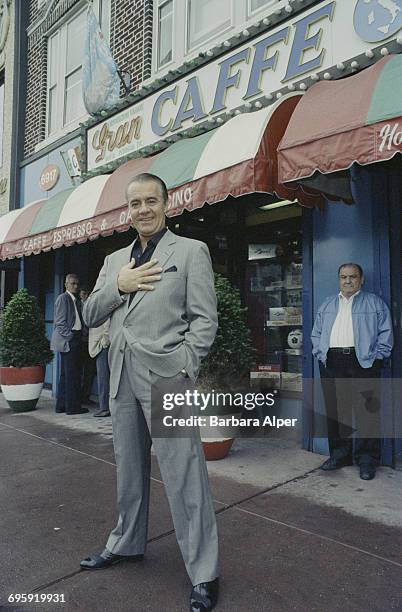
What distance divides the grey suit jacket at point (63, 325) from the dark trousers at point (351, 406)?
389 centimetres

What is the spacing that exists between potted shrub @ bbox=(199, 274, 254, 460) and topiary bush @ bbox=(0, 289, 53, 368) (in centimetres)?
355

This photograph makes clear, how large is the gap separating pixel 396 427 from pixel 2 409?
578 centimetres

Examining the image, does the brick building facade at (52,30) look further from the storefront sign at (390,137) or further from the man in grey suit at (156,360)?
the man in grey suit at (156,360)

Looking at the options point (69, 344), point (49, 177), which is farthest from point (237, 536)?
point (49, 177)

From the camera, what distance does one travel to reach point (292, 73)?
498 cm

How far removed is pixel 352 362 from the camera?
4293 mm

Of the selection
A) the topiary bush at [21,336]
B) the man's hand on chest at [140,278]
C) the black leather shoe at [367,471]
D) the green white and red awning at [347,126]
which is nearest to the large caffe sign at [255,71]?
the green white and red awning at [347,126]

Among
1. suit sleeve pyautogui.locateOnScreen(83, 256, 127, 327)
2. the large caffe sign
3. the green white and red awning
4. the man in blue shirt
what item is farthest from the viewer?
the large caffe sign

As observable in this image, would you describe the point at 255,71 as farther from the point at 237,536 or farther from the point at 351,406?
the point at 237,536

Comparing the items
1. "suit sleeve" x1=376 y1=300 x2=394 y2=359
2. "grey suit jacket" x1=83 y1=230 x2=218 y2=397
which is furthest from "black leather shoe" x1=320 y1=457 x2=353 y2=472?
"grey suit jacket" x1=83 y1=230 x2=218 y2=397

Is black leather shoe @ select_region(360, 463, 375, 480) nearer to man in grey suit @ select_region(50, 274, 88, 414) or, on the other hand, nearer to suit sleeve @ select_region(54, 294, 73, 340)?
man in grey suit @ select_region(50, 274, 88, 414)

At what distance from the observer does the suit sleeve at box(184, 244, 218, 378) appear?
2311 mm

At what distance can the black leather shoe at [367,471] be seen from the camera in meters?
4.09

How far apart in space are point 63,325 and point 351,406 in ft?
13.9
